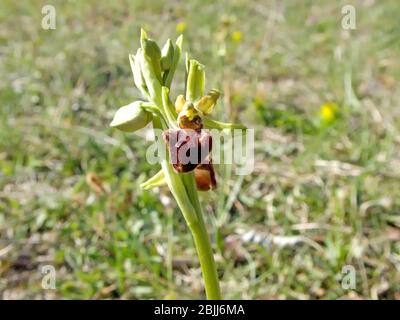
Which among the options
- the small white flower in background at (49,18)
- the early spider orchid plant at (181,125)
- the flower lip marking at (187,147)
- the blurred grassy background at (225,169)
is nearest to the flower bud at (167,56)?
the early spider orchid plant at (181,125)

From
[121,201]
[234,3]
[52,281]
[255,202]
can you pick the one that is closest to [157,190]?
[121,201]

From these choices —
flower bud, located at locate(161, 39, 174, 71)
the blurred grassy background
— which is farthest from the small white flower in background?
flower bud, located at locate(161, 39, 174, 71)

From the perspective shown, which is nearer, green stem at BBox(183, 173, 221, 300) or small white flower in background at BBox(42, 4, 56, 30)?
green stem at BBox(183, 173, 221, 300)

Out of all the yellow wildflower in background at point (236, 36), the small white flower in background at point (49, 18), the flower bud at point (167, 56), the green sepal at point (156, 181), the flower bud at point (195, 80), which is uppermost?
the small white flower in background at point (49, 18)

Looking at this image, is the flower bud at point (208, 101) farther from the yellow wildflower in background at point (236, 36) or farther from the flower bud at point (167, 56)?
the yellow wildflower in background at point (236, 36)

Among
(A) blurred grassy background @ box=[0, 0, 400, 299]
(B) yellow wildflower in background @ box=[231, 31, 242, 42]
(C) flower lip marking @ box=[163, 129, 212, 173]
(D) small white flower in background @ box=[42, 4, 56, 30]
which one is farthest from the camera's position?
A: (D) small white flower in background @ box=[42, 4, 56, 30]

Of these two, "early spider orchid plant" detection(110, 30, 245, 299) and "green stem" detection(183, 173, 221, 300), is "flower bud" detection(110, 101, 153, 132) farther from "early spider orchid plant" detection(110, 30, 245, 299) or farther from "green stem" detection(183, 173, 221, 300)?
"green stem" detection(183, 173, 221, 300)
